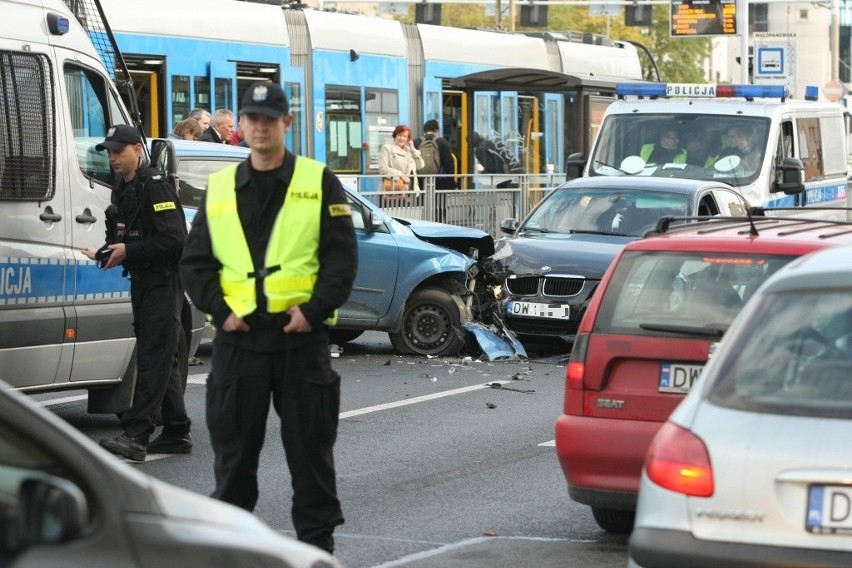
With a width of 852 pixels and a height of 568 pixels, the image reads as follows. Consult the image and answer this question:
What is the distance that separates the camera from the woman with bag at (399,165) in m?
22.2

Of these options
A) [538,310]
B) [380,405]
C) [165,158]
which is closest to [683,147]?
[538,310]

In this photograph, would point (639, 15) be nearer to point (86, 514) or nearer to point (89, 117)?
point (89, 117)

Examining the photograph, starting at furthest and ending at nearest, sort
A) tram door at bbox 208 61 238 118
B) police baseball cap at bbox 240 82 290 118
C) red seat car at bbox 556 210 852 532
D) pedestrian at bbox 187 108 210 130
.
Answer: tram door at bbox 208 61 238 118
pedestrian at bbox 187 108 210 130
red seat car at bbox 556 210 852 532
police baseball cap at bbox 240 82 290 118

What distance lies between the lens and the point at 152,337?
9031mm

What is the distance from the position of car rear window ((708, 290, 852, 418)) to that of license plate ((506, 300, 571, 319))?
9.43 metres

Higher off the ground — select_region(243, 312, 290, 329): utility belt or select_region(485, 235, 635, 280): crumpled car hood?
select_region(243, 312, 290, 329): utility belt

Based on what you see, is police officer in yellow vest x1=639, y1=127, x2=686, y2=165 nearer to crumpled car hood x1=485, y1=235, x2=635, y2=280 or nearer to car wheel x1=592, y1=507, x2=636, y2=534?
crumpled car hood x1=485, y1=235, x2=635, y2=280

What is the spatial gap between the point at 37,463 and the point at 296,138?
20.9 meters

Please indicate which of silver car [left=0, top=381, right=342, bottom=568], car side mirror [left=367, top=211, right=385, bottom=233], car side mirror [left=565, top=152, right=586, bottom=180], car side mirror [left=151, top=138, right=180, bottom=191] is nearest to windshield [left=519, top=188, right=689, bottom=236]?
car side mirror [left=367, top=211, right=385, bottom=233]

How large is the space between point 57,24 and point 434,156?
1521cm

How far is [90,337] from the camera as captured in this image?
9695mm

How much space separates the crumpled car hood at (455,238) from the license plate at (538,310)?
3.13ft

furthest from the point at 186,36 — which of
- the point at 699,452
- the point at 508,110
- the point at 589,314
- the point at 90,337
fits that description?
the point at 699,452

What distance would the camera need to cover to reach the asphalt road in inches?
293
